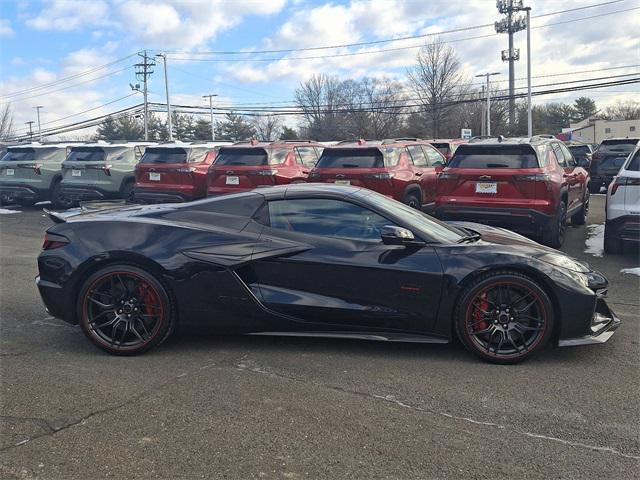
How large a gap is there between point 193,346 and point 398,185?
6.19 meters

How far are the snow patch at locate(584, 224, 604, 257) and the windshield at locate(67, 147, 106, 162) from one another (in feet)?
36.3

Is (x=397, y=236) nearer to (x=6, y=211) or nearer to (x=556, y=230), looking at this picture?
(x=556, y=230)

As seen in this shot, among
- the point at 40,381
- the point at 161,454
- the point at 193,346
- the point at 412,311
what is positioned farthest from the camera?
the point at 193,346

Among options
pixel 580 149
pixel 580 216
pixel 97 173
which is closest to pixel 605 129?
pixel 580 149

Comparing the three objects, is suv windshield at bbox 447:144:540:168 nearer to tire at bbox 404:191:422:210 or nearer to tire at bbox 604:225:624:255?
tire at bbox 604:225:624:255

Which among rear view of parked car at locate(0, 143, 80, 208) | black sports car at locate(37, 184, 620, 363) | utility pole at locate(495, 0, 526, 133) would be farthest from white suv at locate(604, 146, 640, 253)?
utility pole at locate(495, 0, 526, 133)

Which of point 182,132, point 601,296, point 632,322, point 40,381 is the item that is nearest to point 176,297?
point 40,381

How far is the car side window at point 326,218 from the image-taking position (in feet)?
14.2

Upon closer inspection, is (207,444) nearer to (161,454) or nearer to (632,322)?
(161,454)

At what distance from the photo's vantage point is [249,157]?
11359 mm

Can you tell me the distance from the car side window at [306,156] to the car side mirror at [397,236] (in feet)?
26.5

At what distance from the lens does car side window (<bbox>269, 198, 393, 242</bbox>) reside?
14.2ft

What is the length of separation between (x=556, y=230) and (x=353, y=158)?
3.63 meters

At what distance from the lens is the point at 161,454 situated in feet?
9.44
